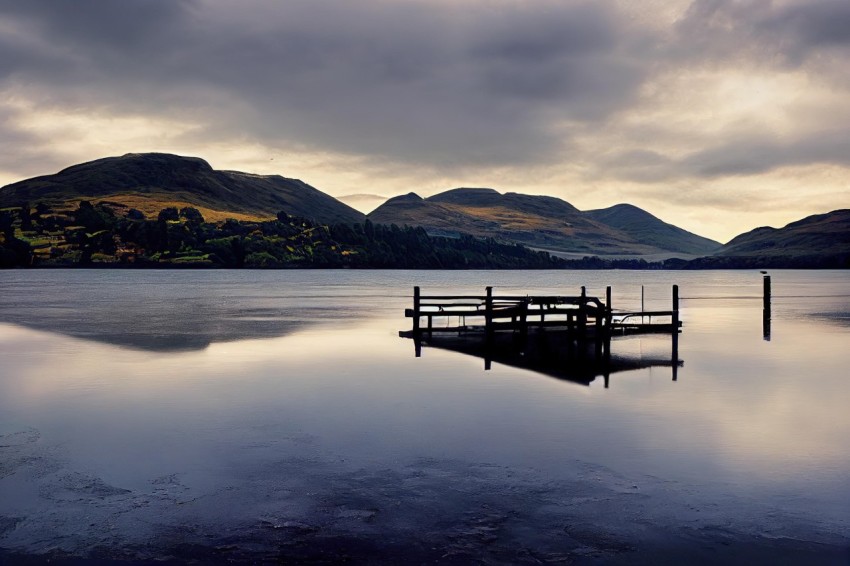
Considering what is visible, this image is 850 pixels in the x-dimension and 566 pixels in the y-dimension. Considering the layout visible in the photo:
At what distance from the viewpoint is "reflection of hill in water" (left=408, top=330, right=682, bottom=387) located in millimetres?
30344

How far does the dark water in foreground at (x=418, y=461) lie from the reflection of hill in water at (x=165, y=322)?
30.7ft

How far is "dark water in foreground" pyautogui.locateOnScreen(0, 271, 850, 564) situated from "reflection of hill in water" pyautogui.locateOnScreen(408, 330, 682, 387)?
1.43 meters

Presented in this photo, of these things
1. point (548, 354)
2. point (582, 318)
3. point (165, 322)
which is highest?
point (582, 318)

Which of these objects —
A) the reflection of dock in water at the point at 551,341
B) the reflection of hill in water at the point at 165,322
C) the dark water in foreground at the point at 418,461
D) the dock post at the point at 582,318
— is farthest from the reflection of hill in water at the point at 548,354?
the reflection of hill in water at the point at 165,322

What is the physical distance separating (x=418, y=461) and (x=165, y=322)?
4585 cm

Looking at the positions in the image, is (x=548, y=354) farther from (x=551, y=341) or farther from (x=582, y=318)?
(x=582, y=318)

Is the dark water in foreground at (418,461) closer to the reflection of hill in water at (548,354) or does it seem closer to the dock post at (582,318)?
the reflection of hill in water at (548,354)

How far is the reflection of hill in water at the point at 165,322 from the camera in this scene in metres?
43.8

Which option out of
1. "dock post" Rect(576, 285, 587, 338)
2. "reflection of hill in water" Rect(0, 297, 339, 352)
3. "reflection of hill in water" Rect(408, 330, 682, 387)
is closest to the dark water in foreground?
"reflection of hill in water" Rect(408, 330, 682, 387)

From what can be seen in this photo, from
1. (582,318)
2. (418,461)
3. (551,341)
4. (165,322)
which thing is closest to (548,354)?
(551,341)

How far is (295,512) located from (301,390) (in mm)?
13828

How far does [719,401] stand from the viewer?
24.0 meters

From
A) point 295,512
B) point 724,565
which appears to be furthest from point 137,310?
point 724,565

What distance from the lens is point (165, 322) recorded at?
57281 mm
